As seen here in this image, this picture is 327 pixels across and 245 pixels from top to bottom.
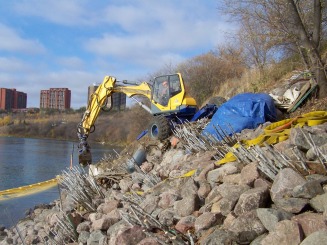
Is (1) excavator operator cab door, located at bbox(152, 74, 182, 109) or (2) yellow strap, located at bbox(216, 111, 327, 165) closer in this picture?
(2) yellow strap, located at bbox(216, 111, 327, 165)

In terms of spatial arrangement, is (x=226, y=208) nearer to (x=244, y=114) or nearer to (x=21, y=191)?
(x=244, y=114)

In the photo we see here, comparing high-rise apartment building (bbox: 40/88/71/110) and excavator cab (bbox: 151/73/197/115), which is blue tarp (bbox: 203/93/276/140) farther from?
high-rise apartment building (bbox: 40/88/71/110)

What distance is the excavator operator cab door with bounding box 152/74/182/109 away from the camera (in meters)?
12.6

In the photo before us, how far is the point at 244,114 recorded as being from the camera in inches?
369

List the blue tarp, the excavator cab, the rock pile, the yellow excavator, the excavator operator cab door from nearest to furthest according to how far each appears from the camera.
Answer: the rock pile → the blue tarp → the yellow excavator → the excavator cab → the excavator operator cab door

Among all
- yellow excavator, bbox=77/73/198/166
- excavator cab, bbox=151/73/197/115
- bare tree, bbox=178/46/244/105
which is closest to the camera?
yellow excavator, bbox=77/73/198/166

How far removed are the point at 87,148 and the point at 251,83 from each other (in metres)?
6.65

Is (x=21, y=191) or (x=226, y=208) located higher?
(x=226, y=208)

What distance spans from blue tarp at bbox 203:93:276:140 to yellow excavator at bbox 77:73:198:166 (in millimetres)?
2256

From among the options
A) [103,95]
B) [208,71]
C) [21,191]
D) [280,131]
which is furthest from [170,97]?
[208,71]

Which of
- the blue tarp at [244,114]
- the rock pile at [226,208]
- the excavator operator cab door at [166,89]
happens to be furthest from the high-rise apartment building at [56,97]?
the rock pile at [226,208]

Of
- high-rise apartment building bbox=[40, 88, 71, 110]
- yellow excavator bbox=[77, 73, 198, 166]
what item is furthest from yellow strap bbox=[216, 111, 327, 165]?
high-rise apartment building bbox=[40, 88, 71, 110]

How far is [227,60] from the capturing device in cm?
2864

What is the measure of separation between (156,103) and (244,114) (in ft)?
13.1
